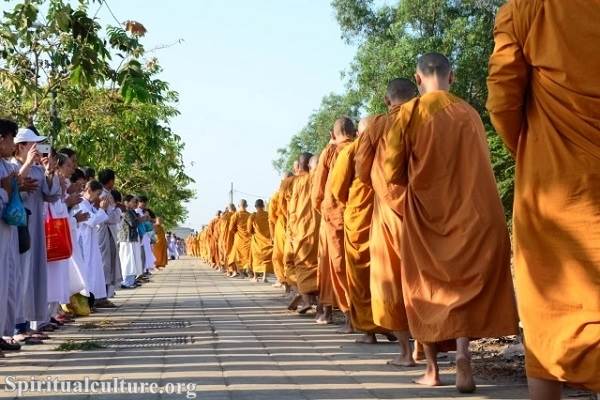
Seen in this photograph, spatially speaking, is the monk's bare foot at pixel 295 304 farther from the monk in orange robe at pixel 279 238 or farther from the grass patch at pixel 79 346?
the grass patch at pixel 79 346

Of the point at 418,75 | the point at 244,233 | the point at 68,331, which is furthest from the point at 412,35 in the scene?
the point at 418,75

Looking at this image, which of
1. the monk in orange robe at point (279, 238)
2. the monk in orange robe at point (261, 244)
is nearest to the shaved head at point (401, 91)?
the monk in orange robe at point (279, 238)

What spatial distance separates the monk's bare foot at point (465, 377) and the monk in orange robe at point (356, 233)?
92.2 inches

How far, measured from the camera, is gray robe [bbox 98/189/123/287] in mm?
13844

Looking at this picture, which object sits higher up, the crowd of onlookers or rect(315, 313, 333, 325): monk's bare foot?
the crowd of onlookers

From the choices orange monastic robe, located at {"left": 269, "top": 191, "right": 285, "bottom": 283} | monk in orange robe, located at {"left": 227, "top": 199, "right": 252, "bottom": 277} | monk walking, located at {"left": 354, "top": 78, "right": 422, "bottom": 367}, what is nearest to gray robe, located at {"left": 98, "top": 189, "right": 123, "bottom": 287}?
orange monastic robe, located at {"left": 269, "top": 191, "right": 285, "bottom": 283}

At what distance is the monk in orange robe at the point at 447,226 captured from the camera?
6.06m

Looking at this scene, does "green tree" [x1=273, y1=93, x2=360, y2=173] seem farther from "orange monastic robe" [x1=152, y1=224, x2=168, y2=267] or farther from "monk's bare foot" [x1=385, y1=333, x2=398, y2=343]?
"monk's bare foot" [x1=385, y1=333, x2=398, y2=343]

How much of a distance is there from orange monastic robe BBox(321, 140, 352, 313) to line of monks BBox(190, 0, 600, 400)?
2cm

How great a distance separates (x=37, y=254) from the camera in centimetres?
896

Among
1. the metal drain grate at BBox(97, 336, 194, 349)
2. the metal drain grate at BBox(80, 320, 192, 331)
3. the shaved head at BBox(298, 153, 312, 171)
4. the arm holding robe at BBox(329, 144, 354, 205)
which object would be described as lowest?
the metal drain grate at BBox(97, 336, 194, 349)

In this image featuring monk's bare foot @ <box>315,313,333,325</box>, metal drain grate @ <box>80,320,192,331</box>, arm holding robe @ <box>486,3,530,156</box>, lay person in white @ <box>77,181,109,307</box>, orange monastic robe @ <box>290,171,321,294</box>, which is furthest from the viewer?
lay person in white @ <box>77,181,109,307</box>

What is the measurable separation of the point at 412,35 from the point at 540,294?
3521cm

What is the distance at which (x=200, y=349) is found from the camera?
8.34 metres
